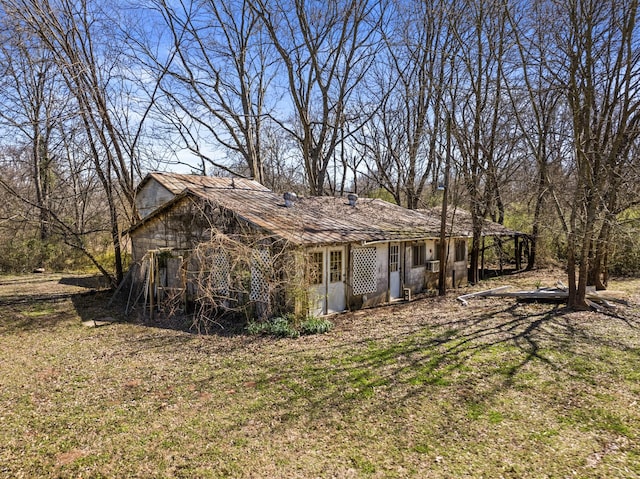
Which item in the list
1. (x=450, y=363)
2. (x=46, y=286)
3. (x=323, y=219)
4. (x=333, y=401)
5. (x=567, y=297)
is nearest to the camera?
(x=333, y=401)

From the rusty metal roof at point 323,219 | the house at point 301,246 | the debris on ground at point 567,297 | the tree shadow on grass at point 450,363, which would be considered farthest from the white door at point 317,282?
the debris on ground at point 567,297

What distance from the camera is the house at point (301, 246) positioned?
30.8 feet

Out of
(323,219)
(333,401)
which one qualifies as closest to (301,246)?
(323,219)

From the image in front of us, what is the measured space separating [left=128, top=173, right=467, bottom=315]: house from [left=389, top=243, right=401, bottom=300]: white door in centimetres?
3

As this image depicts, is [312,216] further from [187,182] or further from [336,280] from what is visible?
[187,182]

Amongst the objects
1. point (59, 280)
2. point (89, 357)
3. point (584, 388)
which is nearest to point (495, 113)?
point (584, 388)

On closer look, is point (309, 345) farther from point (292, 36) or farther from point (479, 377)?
point (292, 36)

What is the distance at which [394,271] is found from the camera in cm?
1281

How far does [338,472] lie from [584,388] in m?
4.25

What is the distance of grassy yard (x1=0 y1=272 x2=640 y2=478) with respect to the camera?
427 cm

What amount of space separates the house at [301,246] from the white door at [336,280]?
3 centimetres

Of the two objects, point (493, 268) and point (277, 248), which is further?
point (493, 268)

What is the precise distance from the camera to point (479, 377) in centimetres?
639

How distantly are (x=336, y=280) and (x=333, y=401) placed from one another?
5276 millimetres
